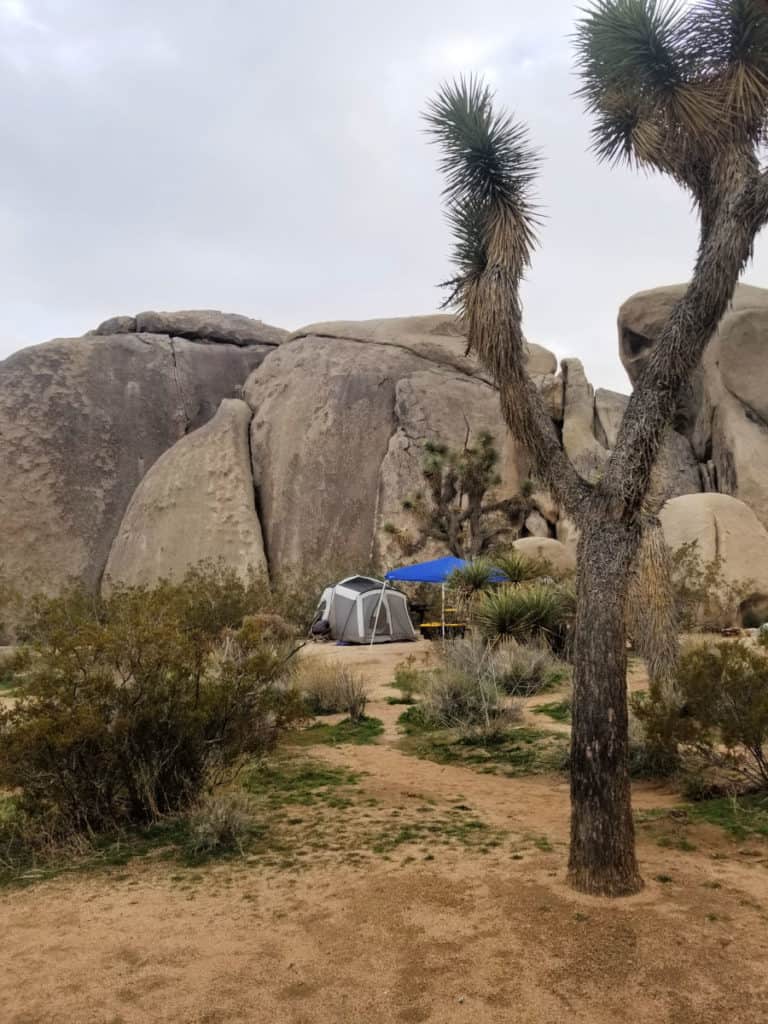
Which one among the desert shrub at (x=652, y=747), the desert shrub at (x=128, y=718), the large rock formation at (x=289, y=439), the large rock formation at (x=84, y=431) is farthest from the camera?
the large rock formation at (x=84, y=431)

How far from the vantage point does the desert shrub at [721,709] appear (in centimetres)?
628

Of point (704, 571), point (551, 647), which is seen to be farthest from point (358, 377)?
point (551, 647)

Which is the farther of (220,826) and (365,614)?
(365,614)

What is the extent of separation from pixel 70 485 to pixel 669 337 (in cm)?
2717

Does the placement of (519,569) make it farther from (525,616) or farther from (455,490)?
(455,490)

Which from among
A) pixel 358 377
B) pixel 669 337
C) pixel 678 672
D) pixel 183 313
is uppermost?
pixel 183 313

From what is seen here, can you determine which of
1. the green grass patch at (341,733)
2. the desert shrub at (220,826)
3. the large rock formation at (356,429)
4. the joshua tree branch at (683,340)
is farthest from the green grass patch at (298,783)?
the large rock formation at (356,429)

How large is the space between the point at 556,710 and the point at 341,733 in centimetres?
286

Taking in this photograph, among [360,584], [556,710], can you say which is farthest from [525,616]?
[360,584]

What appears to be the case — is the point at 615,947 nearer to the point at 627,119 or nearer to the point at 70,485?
the point at 627,119

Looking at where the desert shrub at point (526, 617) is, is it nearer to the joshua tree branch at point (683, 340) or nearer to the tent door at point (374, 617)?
the tent door at point (374, 617)

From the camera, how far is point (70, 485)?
2908cm

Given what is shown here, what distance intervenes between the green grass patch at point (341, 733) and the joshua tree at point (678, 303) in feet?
17.2

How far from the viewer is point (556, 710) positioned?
35.2 feet
